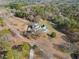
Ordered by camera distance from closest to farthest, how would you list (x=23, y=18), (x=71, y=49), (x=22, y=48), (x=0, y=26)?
1. (x=22, y=48)
2. (x=71, y=49)
3. (x=0, y=26)
4. (x=23, y=18)

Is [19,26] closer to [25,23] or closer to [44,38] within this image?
[25,23]

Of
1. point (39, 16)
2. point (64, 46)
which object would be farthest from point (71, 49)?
point (39, 16)

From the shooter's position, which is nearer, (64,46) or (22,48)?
(22,48)

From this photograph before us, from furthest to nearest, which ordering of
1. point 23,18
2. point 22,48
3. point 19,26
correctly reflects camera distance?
point 23,18, point 19,26, point 22,48

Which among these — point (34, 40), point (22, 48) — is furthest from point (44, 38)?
point (22, 48)

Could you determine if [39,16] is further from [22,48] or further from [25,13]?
[22,48]

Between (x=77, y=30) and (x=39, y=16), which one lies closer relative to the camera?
(x=77, y=30)

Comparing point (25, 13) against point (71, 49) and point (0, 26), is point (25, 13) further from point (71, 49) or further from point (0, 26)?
point (71, 49)

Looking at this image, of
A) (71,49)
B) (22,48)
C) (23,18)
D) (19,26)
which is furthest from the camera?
(23,18)

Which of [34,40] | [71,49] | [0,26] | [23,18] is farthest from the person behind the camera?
[23,18]
